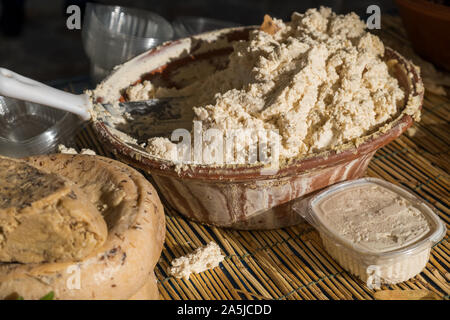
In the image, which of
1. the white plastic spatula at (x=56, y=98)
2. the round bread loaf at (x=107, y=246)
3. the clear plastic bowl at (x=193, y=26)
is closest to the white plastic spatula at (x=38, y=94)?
the white plastic spatula at (x=56, y=98)

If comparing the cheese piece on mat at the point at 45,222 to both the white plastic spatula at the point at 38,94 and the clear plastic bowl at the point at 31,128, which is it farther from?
the clear plastic bowl at the point at 31,128

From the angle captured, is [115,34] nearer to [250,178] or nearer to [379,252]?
[250,178]

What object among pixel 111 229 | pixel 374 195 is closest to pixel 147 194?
pixel 111 229

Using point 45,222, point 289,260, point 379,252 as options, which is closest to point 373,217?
point 379,252

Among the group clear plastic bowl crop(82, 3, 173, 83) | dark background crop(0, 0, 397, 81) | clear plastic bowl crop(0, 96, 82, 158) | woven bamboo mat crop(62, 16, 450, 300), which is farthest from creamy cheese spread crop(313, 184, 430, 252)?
dark background crop(0, 0, 397, 81)

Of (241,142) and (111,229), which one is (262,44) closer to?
(241,142)
